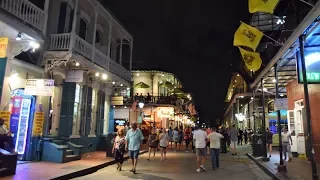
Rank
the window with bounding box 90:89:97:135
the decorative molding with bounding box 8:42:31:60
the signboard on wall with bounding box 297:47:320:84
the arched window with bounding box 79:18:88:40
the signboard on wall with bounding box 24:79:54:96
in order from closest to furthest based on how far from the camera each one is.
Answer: the signboard on wall with bounding box 297:47:320:84 < the decorative molding with bounding box 8:42:31:60 < the signboard on wall with bounding box 24:79:54:96 < the arched window with bounding box 79:18:88:40 < the window with bounding box 90:89:97:135

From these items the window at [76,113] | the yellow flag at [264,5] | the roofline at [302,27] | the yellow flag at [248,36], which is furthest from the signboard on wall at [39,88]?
the roofline at [302,27]

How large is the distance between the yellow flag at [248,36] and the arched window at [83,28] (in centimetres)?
1005

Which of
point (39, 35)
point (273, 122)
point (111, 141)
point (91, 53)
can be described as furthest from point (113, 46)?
point (273, 122)

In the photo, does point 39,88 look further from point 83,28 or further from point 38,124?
point 83,28

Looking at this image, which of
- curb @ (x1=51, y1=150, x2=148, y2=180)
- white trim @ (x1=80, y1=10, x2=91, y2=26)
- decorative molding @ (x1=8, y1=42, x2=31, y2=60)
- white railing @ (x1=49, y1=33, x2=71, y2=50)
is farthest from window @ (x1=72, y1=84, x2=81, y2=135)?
A: decorative molding @ (x1=8, y1=42, x2=31, y2=60)

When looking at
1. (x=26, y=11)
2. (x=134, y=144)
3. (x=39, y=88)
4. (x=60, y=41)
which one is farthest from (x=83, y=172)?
(x=26, y=11)

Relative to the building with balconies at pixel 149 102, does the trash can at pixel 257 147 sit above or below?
below

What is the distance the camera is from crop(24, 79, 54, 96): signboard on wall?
12539 mm

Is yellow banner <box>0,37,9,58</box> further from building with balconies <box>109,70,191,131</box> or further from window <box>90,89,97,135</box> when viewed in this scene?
building with balconies <box>109,70,191,131</box>

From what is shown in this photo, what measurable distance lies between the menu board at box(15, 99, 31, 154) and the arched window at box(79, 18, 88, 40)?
630cm

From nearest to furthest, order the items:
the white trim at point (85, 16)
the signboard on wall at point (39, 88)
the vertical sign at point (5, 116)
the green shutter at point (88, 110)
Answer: the vertical sign at point (5, 116) → the signboard on wall at point (39, 88) → the white trim at point (85, 16) → the green shutter at point (88, 110)

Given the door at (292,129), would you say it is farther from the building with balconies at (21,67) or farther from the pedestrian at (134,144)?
the building with balconies at (21,67)

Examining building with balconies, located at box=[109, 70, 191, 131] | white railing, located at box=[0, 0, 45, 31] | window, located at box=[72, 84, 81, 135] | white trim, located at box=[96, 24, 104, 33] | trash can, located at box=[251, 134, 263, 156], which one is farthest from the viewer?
building with balconies, located at box=[109, 70, 191, 131]

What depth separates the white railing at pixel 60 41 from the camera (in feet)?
47.0
